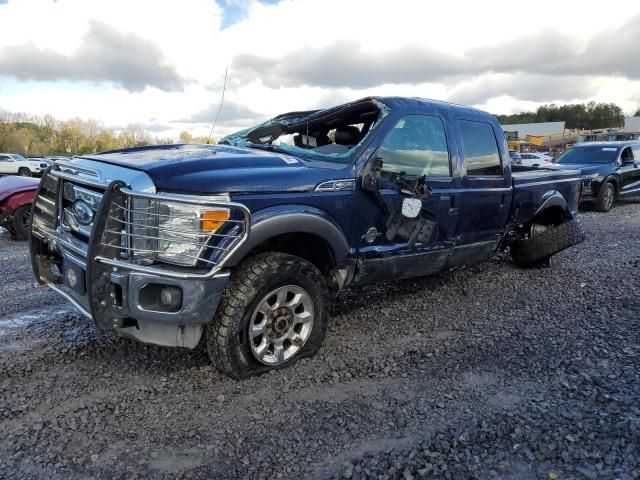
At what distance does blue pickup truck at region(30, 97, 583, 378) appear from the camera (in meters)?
2.92

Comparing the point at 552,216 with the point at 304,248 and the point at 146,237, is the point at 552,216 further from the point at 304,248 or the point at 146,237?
the point at 146,237

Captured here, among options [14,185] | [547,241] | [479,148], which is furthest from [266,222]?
[14,185]

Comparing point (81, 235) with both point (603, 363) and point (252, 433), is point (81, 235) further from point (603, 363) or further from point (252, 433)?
point (603, 363)

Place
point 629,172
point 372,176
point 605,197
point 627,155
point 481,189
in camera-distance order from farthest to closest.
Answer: point 627,155 < point 629,172 < point 605,197 < point 481,189 < point 372,176

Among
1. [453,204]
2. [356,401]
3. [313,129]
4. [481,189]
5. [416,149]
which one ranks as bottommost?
[356,401]

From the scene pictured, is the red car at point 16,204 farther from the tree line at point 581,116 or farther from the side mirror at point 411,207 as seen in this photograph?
the tree line at point 581,116

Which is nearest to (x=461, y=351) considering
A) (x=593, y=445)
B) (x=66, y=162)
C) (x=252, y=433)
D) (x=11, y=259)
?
(x=593, y=445)

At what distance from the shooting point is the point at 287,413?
296 centimetres

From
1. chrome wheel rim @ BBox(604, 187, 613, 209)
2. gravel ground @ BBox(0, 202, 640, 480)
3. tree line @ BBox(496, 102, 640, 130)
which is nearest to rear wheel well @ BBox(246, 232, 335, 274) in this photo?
gravel ground @ BBox(0, 202, 640, 480)

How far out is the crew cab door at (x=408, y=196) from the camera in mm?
3828

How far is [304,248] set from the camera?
3684mm

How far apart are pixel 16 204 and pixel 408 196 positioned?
709 centimetres

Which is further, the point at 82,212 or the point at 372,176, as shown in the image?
the point at 372,176

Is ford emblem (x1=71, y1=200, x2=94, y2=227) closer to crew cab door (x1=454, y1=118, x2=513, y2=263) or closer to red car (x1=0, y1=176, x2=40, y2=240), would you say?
crew cab door (x1=454, y1=118, x2=513, y2=263)
